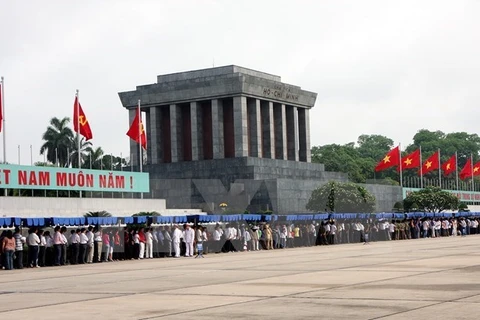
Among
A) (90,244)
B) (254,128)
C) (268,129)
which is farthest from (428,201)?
(90,244)

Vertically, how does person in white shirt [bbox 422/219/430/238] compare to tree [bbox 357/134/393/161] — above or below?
below

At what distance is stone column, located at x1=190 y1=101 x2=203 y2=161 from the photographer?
83.4m

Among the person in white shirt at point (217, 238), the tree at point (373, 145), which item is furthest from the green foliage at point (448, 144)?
the person in white shirt at point (217, 238)

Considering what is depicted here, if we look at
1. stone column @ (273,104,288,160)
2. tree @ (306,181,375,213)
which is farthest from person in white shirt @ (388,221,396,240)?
stone column @ (273,104,288,160)

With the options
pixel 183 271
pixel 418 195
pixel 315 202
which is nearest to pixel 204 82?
pixel 315 202

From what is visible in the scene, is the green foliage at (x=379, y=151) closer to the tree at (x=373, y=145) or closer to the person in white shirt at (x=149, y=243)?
the tree at (x=373, y=145)

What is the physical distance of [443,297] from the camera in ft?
53.4

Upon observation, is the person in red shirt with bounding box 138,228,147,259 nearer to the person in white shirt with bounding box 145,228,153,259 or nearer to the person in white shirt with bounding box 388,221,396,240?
the person in white shirt with bounding box 145,228,153,259

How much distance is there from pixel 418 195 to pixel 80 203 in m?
41.3

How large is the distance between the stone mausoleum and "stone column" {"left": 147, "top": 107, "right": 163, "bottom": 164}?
100mm

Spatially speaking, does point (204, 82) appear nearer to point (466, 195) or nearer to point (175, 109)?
point (175, 109)

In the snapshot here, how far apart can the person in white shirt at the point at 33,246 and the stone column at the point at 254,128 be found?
5039 cm

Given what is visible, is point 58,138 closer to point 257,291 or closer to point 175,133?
point 175,133

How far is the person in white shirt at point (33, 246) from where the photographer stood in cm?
3184
